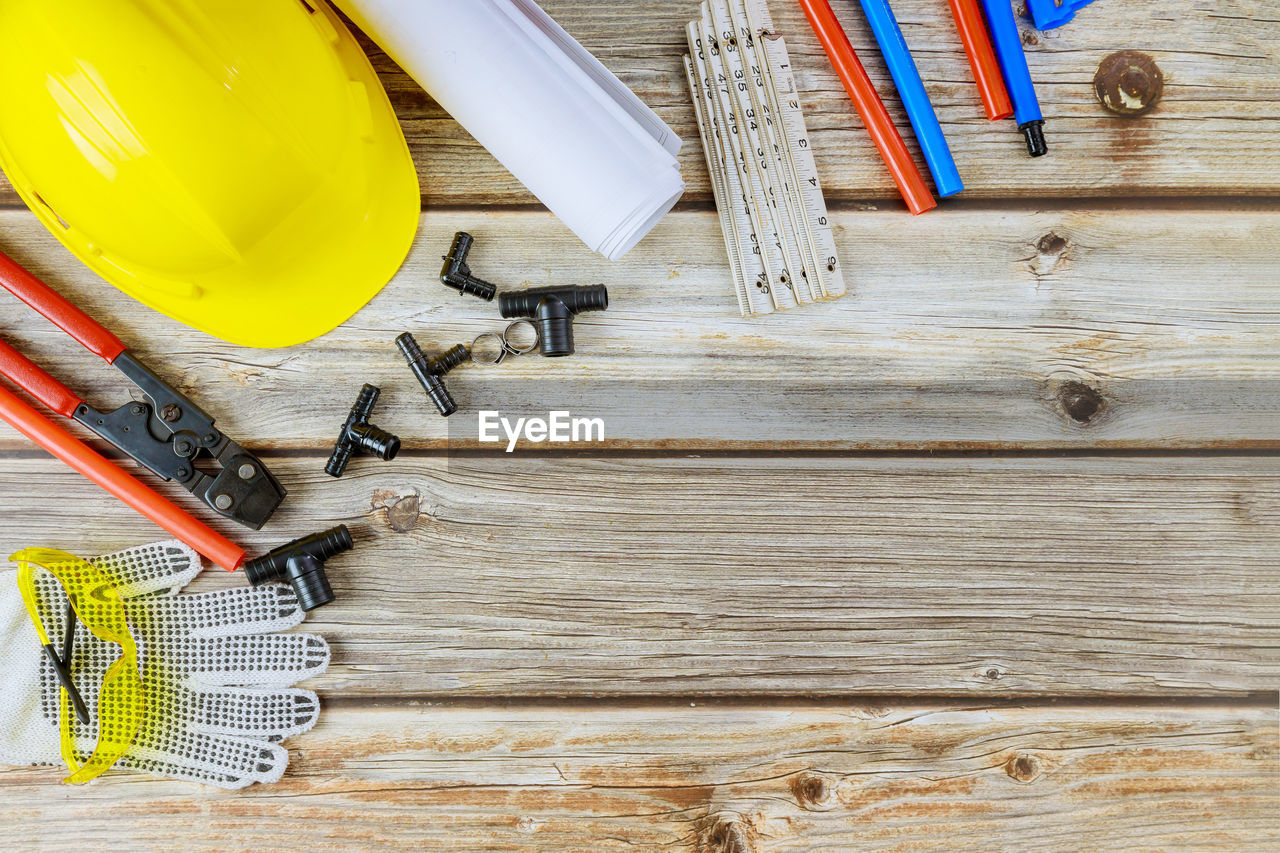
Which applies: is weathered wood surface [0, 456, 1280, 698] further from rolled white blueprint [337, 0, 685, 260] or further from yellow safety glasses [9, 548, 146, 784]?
rolled white blueprint [337, 0, 685, 260]

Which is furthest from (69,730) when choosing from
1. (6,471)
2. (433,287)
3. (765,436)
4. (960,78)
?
(960,78)

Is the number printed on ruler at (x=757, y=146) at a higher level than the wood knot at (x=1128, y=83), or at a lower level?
lower

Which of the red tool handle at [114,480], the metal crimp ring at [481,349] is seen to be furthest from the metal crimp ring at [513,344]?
the red tool handle at [114,480]

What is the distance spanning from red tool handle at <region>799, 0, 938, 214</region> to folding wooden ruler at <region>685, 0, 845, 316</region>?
50 millimetres

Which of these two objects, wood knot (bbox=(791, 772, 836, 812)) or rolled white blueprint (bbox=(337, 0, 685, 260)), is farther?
wood knot (bbox=(791, 772, 836, 812))

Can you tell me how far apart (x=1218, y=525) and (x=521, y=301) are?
877 mm

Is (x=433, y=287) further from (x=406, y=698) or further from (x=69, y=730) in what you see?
(x=69, y=730)

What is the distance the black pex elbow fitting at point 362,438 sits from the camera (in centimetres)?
82

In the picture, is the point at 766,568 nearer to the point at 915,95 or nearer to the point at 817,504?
the point at 817,504

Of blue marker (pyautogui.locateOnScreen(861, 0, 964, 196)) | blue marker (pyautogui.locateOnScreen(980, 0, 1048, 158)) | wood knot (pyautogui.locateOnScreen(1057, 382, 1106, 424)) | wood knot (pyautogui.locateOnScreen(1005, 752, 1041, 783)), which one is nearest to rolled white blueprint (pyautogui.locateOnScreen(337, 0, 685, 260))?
blue marker (pyautogui.locateOnScreen(861, 0, 964, 196))

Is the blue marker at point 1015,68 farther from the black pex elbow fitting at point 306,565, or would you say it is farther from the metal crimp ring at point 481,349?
the black pex elbow fitting at point 306,565

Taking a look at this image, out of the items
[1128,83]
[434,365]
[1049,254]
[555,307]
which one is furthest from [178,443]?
[1128,83]

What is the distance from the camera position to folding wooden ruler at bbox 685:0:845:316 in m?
0.85

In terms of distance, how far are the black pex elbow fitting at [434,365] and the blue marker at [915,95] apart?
0.58 m
